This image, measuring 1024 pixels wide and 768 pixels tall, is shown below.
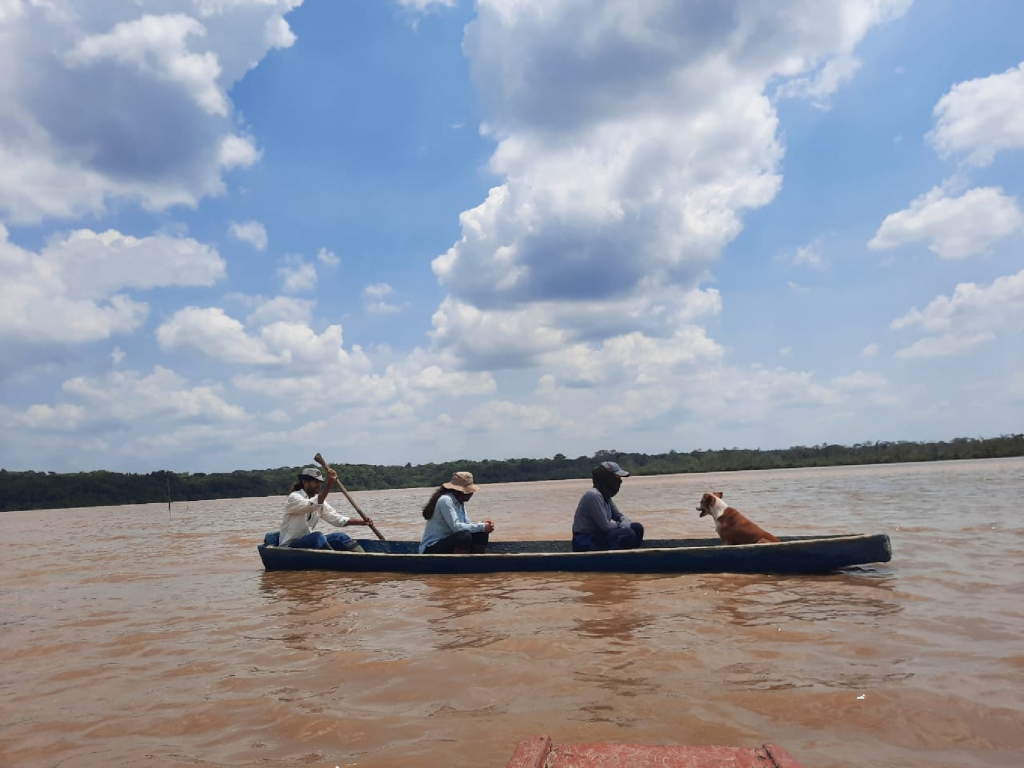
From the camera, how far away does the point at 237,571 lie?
431 inches

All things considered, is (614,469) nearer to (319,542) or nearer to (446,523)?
(446,523)

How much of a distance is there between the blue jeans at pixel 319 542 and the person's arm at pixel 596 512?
388 centimetres

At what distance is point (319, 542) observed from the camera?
10.2 metres

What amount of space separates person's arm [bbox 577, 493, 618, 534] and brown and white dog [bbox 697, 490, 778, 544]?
1310 millimetres

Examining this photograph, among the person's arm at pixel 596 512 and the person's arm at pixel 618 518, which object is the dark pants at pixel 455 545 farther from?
the person's arm at pixel 618 518

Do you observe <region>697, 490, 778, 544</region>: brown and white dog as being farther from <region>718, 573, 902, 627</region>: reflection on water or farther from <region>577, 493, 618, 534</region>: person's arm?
<region>577, 493, 618, 534</region>: person's arm

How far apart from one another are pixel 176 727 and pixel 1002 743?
437cm

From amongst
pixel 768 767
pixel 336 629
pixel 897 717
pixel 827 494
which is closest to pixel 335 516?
pixel 336 629

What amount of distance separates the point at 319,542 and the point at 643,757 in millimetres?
8625

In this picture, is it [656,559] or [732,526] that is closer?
[656,559]

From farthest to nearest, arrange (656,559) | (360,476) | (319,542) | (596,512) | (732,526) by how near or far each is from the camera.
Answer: (360,476) → (319,542) → (596,512) → (732,526) → (656,559)

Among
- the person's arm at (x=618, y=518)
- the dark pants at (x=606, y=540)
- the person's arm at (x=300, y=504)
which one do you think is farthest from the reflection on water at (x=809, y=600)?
the person's arm at (x=300, y=504)

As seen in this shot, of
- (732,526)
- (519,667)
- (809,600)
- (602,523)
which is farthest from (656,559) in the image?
(519,667)

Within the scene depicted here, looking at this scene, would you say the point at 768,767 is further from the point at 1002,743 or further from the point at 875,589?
the point at 875,589
